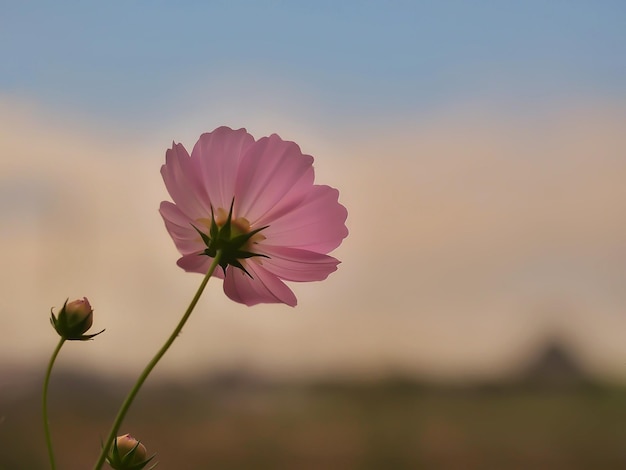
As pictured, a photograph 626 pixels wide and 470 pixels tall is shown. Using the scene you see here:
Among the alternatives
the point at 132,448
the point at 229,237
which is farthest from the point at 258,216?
the point at 132,448

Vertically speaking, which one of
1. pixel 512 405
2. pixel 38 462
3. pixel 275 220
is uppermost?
pixel 275 220

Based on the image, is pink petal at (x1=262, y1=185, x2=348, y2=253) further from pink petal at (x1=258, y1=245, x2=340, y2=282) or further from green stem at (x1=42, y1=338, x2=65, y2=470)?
green stem at (x1=42, y1=338, x2=65, y2=470)

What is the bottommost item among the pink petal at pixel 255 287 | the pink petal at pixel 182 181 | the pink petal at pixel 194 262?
the pink petal at pixel 255 287

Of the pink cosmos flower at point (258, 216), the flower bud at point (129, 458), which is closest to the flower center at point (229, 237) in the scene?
the pink cosmos flower at point (258, 216)

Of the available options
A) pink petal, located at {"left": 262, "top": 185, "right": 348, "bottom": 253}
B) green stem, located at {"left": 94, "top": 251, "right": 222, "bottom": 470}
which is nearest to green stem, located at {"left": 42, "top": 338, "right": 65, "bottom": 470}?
green stem, located at {"left": 94, "top": 251, "right": 222, "bottom": 470}

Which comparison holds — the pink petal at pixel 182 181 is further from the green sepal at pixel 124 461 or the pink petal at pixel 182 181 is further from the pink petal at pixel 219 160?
the green sepal at pixel 124 461

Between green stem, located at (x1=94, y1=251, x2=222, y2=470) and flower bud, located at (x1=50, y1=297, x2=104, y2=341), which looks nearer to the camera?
green stem, located at (x1=94, y1=251, x2=222, y2=470)

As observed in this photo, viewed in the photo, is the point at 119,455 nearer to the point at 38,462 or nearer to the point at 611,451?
the point at 38,462

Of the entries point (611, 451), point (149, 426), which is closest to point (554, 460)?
point (611, 451)
